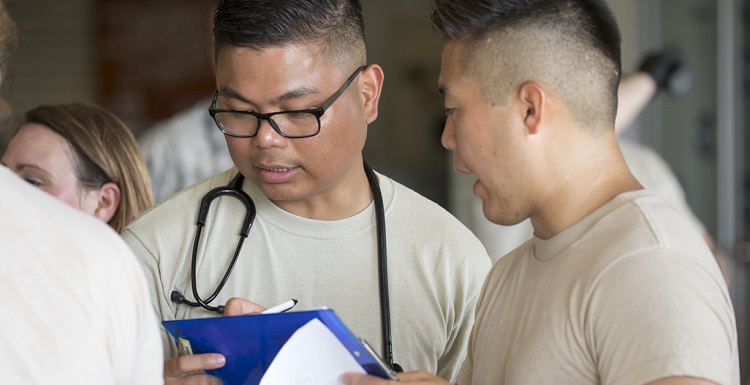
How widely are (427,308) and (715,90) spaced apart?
3.76 m

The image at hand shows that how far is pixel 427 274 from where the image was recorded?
192 centimetres

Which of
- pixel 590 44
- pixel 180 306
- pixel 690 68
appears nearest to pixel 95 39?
pixel 690 68

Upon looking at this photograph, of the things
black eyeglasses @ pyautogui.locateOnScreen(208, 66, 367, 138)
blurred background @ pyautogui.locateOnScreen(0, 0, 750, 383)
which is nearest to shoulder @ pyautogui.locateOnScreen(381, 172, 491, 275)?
black eyeglasses @ pyautogui.locateOnScreen(208, 66, 367, 138)

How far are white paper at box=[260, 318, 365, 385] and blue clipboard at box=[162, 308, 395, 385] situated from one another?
0.4 inches

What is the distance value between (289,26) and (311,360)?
25.1 inches

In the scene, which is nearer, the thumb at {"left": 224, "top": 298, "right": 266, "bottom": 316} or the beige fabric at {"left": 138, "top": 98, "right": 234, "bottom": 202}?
the thumb at {"left": 224, "top": 298, "right": 266, "bottom": 316}

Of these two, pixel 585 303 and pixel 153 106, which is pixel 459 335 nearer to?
pixel 585 303

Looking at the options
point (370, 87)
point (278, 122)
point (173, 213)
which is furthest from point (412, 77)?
point (278, 122)

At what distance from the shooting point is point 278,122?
5.78 feet

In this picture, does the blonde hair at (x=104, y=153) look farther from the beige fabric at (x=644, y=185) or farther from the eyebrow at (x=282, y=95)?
the beige fabric at (x=644, y=185)

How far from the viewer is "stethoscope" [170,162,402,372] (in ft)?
5.96

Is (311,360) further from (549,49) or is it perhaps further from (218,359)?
(549,49)

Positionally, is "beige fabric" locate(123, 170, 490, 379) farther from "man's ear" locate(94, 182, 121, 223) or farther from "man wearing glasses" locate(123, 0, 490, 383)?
"man's ear" locate(94, 182, 121, 223)

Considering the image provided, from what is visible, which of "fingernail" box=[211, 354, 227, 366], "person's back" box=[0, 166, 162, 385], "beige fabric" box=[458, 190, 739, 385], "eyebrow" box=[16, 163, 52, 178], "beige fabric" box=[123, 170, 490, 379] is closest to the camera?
"person's back" box=[0, 166, 162, 385]
